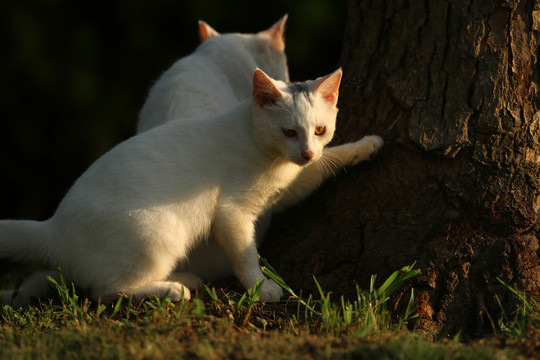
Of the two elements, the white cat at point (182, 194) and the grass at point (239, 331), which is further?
the white cat at point (182, 194)

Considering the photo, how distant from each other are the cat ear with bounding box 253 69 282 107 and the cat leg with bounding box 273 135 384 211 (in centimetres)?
44

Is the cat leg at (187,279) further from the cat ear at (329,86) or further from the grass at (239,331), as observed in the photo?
the cat ear at (329,86)

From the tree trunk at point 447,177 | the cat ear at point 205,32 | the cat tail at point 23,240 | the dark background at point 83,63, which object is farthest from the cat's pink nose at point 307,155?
the dark background at point 83,63

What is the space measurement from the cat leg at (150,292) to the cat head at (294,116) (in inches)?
33.8

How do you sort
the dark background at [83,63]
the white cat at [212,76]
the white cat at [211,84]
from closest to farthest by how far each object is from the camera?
the white cat at [211,84]
the white cat at [212,76]
the dark background at [83,63]

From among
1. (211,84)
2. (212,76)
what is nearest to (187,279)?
(211,84)

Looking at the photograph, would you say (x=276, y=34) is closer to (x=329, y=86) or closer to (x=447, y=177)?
(x=329, y=86)

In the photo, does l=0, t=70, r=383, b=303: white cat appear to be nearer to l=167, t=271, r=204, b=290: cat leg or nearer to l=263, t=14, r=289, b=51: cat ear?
l=167, t=271, r=204, b=290: cat leg

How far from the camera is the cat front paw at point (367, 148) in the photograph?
319cm

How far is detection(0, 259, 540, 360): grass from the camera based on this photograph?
2143mm

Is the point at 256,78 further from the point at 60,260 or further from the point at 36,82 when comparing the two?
the point at 36,82

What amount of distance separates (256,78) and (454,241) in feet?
4.20

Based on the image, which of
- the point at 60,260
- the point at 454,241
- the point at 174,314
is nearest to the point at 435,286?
the point at 454,241

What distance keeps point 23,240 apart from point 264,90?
1.44 m
